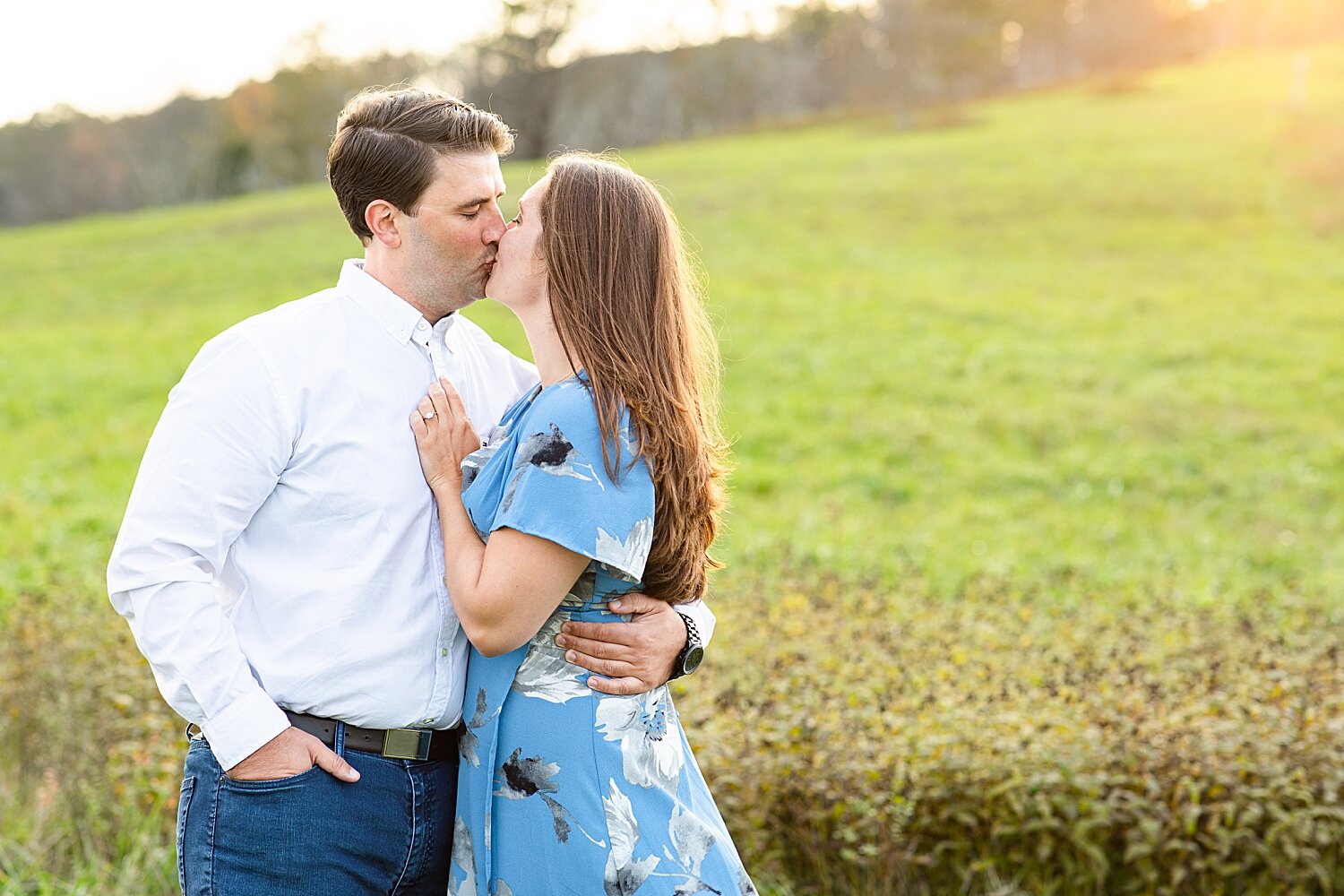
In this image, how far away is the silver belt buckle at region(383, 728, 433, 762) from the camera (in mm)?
2418

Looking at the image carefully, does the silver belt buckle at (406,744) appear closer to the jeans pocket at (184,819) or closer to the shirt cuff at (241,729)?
the shirt cuff at (241,729)

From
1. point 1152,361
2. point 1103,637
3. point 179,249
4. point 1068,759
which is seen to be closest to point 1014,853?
point 1068,759

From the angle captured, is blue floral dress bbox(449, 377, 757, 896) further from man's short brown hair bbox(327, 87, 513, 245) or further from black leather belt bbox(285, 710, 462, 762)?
man's short brown hair bbox(327, 87, 513, 245)

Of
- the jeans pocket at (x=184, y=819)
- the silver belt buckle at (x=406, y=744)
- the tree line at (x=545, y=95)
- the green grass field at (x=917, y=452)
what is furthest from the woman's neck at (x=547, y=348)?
the tree line at (x=545, y=95)

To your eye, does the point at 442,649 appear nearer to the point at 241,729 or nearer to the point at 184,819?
the point at 241,729

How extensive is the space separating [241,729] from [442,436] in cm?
68

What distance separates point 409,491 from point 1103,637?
13.1ft

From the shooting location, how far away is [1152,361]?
14078mm

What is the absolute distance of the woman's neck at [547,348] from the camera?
2420 millimetres

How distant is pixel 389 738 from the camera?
7.94 feet

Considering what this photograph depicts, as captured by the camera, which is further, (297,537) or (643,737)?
(643,737)

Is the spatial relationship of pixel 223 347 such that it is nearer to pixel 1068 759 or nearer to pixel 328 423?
pixel 328 423

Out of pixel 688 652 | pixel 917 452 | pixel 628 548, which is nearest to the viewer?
pixel 628 548

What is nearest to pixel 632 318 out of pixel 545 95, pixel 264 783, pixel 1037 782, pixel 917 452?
pixel 264 783
